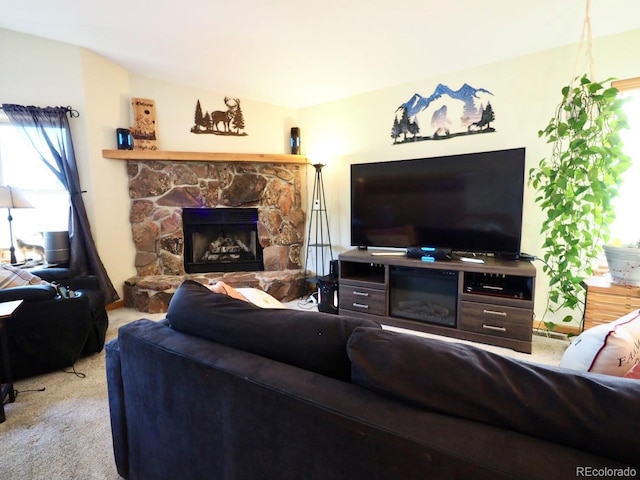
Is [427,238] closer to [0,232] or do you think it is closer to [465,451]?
[465,451]

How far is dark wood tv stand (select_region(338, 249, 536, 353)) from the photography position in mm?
2408

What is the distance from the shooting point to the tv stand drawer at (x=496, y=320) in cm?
239

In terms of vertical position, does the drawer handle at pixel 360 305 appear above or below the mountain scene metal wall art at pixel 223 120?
below

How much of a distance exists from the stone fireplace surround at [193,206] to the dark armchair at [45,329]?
3.54ft

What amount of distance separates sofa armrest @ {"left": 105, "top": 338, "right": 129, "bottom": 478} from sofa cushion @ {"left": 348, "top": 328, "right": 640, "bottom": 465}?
1000mm

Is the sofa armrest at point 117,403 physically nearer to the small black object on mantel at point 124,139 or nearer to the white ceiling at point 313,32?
the white ceiling at point 313,32

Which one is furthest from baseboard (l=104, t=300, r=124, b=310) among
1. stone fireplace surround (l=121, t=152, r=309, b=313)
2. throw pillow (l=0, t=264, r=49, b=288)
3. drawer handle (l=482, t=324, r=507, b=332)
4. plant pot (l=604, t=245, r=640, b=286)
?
plant pot (l=604, t=245, r=640, b=286)

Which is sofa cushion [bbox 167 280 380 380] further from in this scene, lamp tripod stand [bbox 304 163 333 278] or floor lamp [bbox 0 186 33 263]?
lamp tripod stand [bbox 304 163 333 278]

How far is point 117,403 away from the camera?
125 centimetres

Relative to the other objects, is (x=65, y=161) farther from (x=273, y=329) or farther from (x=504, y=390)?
(x=504, y=390)

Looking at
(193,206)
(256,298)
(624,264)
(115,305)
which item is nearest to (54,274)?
(115,305)

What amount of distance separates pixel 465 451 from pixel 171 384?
0.86m

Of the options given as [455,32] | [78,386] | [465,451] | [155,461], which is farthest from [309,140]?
[465,451]

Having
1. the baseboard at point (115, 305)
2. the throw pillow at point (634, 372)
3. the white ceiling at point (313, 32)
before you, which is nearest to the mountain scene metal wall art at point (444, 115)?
the white ceiling at point (313, 32)
